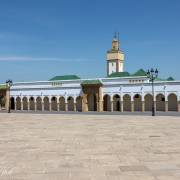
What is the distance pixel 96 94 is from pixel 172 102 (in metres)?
12.0

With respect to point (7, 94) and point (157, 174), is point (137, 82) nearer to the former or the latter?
point (7, 94)

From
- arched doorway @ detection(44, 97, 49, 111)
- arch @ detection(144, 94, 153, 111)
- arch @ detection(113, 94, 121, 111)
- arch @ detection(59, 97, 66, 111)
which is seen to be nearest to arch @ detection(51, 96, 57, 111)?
arch @ detection(59, 97, 66, 111)

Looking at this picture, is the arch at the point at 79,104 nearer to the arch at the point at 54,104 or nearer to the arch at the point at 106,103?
the arch at the point at 106,103

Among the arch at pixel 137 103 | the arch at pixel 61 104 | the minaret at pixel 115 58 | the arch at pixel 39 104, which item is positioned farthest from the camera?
the minaret at pixel 115 58

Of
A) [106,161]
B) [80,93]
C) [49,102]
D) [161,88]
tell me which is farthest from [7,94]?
[106,161]

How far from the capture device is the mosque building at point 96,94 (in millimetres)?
53312

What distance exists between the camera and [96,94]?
5769 centimetres

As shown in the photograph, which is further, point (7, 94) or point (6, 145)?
point (7, 94)

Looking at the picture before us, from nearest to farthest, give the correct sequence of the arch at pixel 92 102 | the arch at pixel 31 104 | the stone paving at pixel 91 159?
the stone paving at pixel 91 159, the arch at pixel 92 102, the arch at pixel 31 104

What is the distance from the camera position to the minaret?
7962 centimetres

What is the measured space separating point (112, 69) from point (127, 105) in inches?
945

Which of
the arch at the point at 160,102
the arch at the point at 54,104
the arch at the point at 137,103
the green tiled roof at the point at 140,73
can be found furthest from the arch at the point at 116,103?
the arch at the point at 54,104

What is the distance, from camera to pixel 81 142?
1549 centimetres

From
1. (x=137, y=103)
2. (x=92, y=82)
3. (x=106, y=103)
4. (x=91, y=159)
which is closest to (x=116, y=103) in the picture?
(x=106, y=103)
